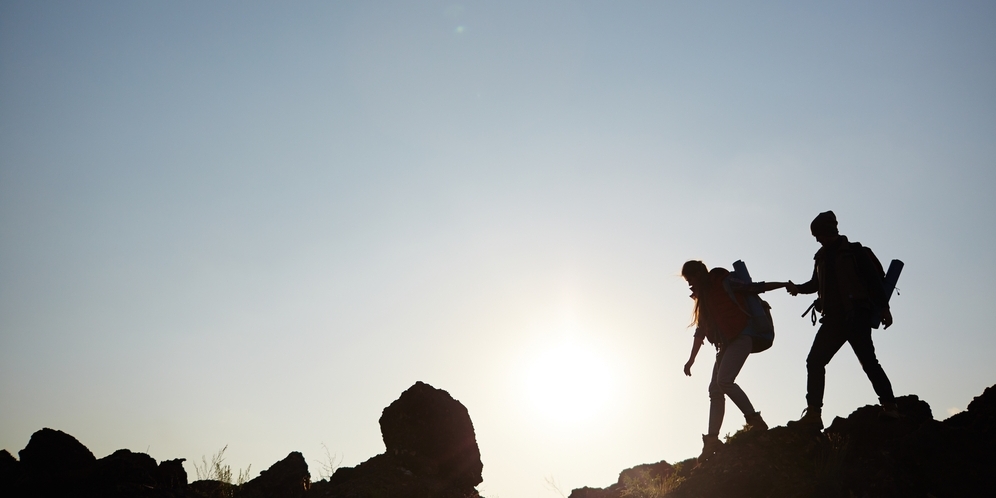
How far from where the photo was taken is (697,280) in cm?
867

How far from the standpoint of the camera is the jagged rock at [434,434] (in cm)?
903

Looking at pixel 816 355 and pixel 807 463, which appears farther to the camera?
pixel 816 355

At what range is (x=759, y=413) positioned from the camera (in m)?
8.20

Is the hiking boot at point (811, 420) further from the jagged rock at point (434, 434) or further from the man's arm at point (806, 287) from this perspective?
the jagged rock at point (434, 434)

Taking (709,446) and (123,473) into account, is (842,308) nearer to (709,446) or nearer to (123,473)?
(709,446)

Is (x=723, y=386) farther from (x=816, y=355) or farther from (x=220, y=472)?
(x=220, y=472)

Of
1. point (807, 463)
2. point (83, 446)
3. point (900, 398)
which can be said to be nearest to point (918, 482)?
point (807, 463)

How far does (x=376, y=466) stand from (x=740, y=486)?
4043 mm

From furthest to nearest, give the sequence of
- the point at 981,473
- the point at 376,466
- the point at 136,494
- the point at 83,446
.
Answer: the point at 376,466 → the point at 83,446 → the point at 136,494 → the point at 981,473

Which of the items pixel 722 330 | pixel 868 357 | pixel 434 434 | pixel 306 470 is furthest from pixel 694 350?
pixel 306 470

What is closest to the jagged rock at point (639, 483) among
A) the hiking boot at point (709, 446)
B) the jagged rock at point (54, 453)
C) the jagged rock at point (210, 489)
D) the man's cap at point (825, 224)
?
the hiking boot at point (709, 446)

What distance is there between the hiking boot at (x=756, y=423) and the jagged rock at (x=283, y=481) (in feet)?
16.4

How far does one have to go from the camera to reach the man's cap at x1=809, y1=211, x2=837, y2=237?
7.95 m

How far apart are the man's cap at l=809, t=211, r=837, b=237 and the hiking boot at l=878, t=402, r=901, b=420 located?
1.88 m
